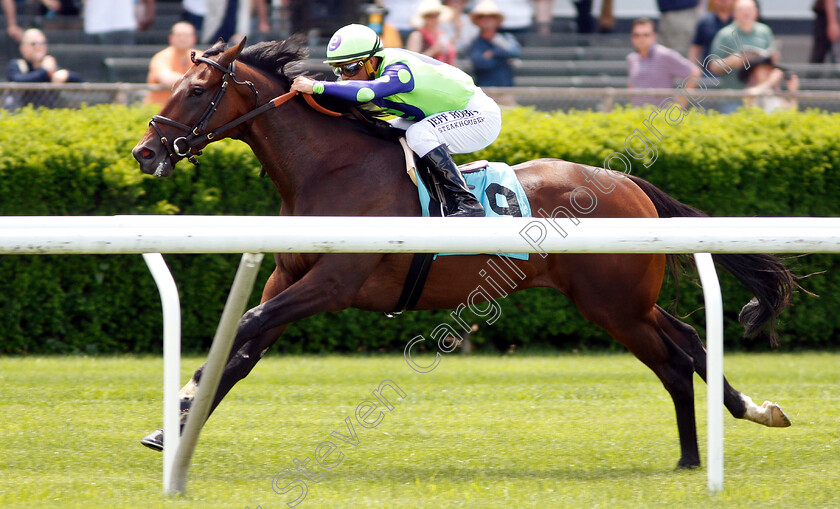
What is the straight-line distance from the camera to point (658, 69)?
8.70 metres

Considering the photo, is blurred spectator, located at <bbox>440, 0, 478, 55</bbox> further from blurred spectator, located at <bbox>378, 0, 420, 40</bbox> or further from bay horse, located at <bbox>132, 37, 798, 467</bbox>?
bay horse, located at <bbox>132, 37, 798, 467</bbox>

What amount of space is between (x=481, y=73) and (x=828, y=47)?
172 inches

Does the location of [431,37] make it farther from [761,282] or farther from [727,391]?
[727,391]

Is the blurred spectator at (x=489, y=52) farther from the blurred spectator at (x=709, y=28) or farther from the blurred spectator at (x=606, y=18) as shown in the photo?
the blurred spectator at (x=606, y=18)

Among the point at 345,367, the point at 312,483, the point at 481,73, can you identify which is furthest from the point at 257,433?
the point at 481,73

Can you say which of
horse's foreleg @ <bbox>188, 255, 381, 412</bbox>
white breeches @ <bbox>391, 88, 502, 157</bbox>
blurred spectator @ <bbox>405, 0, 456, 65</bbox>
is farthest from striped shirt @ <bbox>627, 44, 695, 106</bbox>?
horse's foreleg @ <bbox>188, 255, 381, 412</bbox>

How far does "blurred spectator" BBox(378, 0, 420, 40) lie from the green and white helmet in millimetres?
6066

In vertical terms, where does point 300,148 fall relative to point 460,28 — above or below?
above

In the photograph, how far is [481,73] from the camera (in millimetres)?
9023

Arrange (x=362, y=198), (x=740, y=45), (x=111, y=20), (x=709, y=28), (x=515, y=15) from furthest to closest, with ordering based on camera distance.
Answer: (x=515, y=15) < (x=111, y=20) < (x=709, y=28) < (x=740, y=45) < (x=362, y=198)

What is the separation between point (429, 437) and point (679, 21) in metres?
7.18

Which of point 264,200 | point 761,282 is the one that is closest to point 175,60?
point 264,200

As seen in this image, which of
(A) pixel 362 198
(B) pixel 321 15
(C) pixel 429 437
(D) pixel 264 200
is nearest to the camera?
(A) pixel 362 198

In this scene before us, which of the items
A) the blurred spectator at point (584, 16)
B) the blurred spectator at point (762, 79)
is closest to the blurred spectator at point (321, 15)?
the blurred spectator at point (762, 79)
